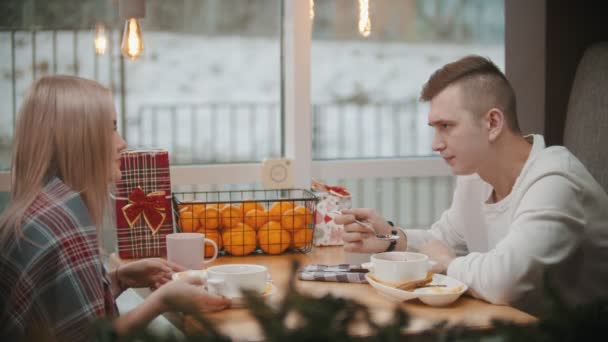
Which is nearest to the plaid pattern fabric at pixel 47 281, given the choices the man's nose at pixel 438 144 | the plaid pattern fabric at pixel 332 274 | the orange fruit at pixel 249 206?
the plaid pattern fabric at pixel 332 274

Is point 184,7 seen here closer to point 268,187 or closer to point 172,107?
point 172,107

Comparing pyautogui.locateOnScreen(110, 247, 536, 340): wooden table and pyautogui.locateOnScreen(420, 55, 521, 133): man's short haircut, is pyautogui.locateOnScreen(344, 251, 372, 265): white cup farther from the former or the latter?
pyautogui.locateOnScreen(420, 55, 521, 133): man's short haircut

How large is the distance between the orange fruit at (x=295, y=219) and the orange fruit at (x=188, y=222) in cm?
25

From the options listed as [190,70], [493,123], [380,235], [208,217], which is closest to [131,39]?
[208,217]

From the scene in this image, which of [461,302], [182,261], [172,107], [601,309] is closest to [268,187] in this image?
[172,107]

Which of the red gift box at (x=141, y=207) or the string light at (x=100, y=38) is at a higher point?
the string light at (x=100, y=38)

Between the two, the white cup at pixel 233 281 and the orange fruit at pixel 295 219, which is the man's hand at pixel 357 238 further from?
the white cup at pixel 233 281

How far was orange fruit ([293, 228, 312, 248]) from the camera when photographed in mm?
2252

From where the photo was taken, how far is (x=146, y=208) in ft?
7.37

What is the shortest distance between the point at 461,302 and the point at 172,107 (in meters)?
2.06

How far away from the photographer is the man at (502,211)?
1.72 meters

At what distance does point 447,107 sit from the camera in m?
2.12

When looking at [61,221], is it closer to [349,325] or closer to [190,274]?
[190,274]

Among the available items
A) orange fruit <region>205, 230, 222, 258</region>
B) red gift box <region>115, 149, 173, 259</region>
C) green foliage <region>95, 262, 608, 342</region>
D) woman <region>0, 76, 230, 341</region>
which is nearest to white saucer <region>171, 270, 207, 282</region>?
woman <region>0, 76, 230, 341</region>
